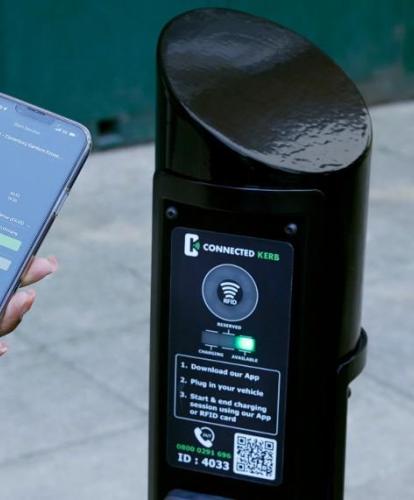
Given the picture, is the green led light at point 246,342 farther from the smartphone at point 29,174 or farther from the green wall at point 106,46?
the green wall at point 106,46

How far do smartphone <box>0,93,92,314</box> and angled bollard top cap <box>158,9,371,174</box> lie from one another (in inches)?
9.5

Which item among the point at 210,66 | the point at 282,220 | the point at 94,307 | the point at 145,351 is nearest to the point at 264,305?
the point at 282,220

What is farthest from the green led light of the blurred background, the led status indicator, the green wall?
the green wall

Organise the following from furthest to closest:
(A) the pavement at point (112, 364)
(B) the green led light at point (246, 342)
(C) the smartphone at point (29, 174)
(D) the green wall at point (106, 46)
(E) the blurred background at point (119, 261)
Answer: (D) the green wall at point (106, 46)
(E) the blurred background at point (119, 261)
(A) the pavement at point (112, 364)
(B) the green led light at point (246, 342)
(C) the smartphone at point (29, 174)

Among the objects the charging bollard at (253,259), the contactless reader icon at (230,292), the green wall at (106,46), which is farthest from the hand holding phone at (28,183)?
the green wall at (106,46)

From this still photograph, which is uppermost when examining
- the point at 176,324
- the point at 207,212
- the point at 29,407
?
the point at 207,212

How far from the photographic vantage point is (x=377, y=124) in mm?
8711

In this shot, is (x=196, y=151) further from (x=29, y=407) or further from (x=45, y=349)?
(x=45, y=349)

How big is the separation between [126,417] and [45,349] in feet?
2.20

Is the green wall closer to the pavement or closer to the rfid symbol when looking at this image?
the pavement

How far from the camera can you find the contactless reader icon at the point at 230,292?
2.74 m

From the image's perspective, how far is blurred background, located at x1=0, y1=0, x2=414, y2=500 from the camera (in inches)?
193

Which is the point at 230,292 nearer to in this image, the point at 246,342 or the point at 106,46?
the point at 246,342

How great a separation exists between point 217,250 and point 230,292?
0.30 feet
